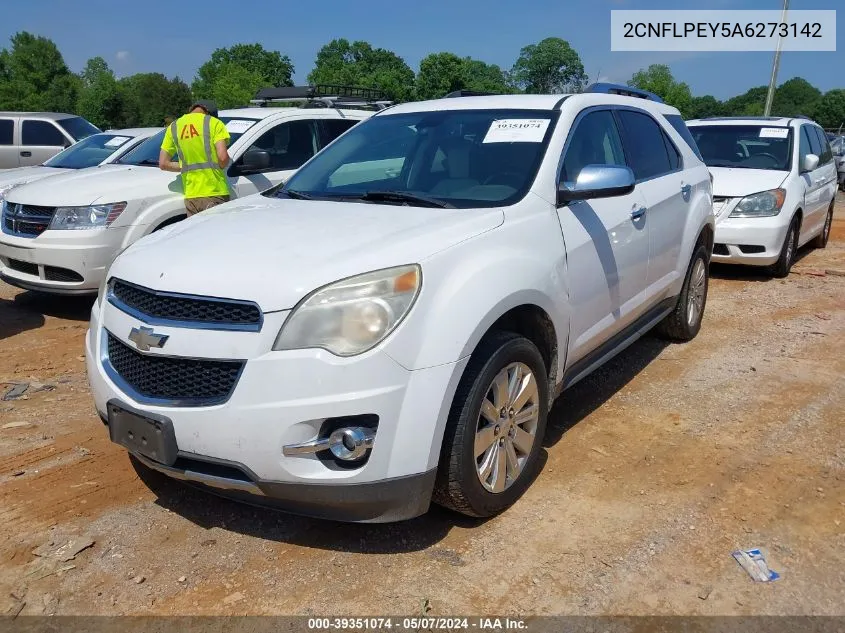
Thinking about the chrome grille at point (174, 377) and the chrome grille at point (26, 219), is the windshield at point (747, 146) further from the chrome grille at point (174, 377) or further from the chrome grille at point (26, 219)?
the chrome grille at point (174, 377)

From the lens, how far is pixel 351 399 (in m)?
2.46

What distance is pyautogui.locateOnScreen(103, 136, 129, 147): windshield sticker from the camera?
950 cm

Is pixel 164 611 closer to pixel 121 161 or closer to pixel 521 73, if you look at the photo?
pixel 121 161

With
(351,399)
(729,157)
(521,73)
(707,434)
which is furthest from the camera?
(521,73)

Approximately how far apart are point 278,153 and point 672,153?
159 inches

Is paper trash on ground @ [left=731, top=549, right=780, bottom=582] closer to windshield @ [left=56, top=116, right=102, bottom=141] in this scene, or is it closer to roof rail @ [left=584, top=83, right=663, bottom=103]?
roof rail @ [left=584, top=83, right=663, bottom=103]

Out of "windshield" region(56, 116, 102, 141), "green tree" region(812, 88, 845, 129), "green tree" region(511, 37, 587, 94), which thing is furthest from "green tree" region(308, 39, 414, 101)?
"windshield" region(56, 116, 102, 141)

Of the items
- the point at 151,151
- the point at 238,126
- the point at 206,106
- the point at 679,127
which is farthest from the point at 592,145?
the point at 151,151

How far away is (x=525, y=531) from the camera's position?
3.05 m

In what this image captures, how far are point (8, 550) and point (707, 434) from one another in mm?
3445

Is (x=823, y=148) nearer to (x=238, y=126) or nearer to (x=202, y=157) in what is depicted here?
(x=238, y=126)

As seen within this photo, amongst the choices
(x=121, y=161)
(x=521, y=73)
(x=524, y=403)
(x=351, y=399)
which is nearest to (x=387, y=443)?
(x=351, y=399)

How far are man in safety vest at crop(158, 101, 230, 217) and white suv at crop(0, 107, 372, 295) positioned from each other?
284mm

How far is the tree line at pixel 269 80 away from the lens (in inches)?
2485
